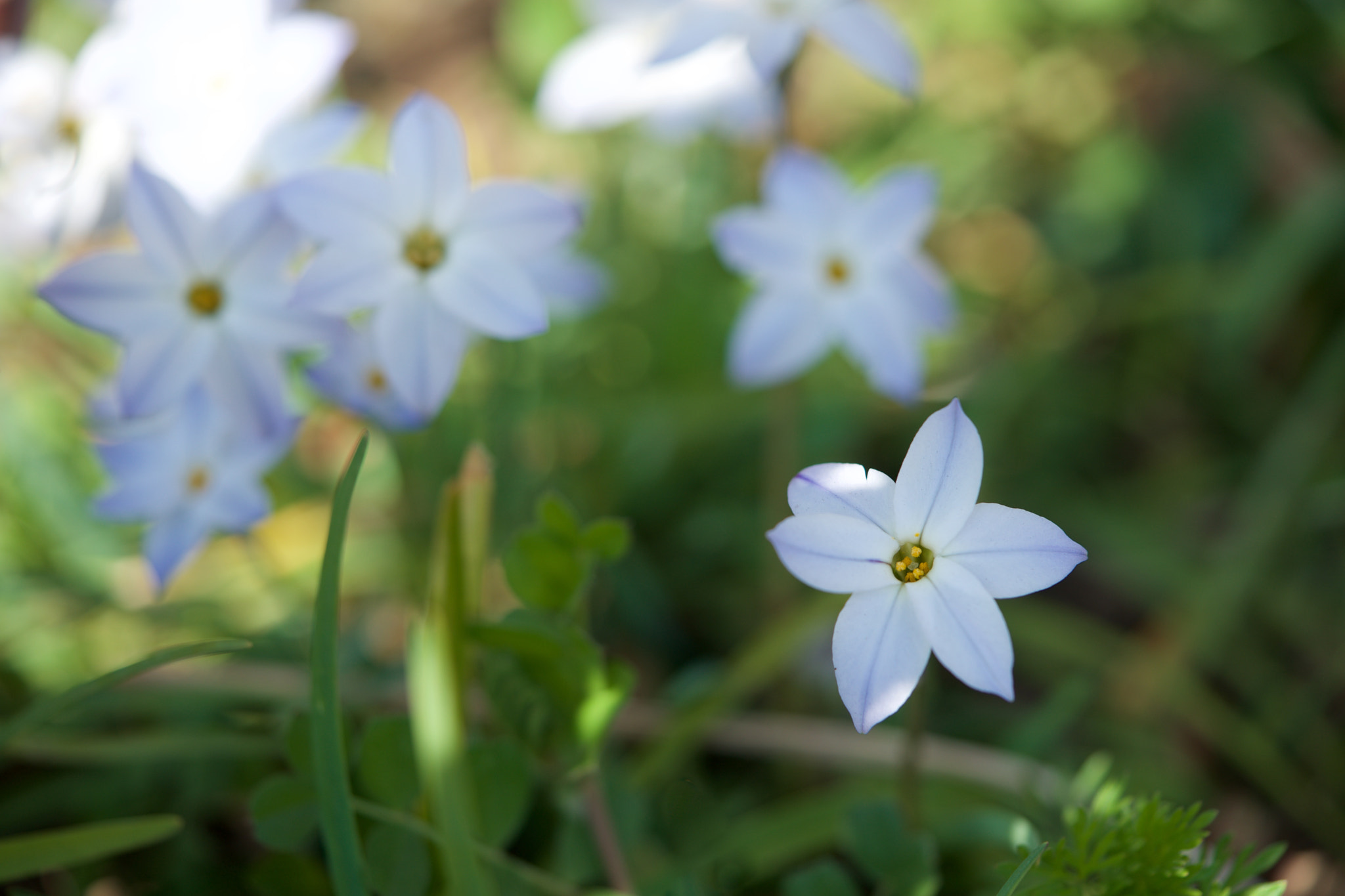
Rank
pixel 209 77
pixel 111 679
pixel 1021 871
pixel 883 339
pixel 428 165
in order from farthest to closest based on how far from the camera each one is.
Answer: pixel 883 339, pixel 209 77, pixel 428 165, pixel 111 679, pixel 1021 871

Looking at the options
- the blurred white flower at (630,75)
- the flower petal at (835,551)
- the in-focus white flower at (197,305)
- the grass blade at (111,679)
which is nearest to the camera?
the flower petal at (835,551)

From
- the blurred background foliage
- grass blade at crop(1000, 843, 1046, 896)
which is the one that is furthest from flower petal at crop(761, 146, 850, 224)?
grass blade at crop(1000, 843, 1046, 896)

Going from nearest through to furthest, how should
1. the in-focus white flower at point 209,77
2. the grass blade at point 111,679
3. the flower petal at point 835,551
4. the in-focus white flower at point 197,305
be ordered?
the flower petal at point 835,551
the grass blade at point 111,679
the in-focus white flower at point 197,305
the in-focus white flower at point 209,77

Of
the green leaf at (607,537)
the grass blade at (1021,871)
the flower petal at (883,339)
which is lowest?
the grass blade at (1021,871)

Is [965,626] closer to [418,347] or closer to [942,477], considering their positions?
[942,477]

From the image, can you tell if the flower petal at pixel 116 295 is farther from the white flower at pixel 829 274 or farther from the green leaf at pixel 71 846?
the white flower at pixel 829 274

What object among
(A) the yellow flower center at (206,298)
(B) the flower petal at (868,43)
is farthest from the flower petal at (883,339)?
(A) the yellow flower center at (206,298)

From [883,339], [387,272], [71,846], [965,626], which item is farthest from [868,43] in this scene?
[71,846]
